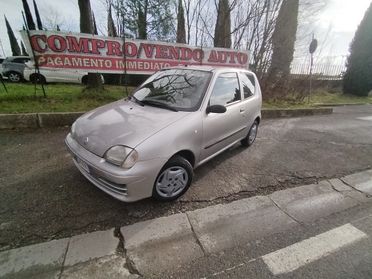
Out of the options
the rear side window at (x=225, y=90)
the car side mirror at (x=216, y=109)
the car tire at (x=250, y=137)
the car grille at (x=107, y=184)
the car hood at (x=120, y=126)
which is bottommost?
the car tire at (x=250, y=137)

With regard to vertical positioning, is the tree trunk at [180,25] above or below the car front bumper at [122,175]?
above

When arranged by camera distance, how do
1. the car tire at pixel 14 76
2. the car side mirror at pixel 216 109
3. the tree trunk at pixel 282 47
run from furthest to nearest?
the car tire at pixel 14 76
the tree trunk at pixel 282 47
the car side mirror at pixel 216 109

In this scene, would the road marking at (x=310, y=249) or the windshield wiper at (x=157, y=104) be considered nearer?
the road marking at (x=310, y=249)

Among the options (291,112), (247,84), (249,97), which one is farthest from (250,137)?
(291,112)

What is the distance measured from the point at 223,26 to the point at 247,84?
23.6 feet

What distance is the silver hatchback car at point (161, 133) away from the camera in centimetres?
229

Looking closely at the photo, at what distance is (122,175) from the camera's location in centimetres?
219

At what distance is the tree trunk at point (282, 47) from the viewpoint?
998 cm

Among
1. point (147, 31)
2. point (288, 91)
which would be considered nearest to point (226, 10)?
point (288, 91)

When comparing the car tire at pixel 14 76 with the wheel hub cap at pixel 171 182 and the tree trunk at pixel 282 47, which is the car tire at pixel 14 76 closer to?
the tree trunk at pixel 282 47

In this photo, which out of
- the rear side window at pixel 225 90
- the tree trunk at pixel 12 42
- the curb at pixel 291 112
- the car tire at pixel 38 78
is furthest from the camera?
the tree trunk at pixel 12 42

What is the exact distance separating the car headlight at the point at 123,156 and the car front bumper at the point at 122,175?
4cm

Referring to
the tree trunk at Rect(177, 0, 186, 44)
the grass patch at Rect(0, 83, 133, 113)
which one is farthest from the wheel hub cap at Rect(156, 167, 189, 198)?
the tree trunk at Rect(177, 0, 186, 44)

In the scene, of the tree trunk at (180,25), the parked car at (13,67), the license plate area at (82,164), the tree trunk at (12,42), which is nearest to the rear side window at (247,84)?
the license plate area at (82,164)
